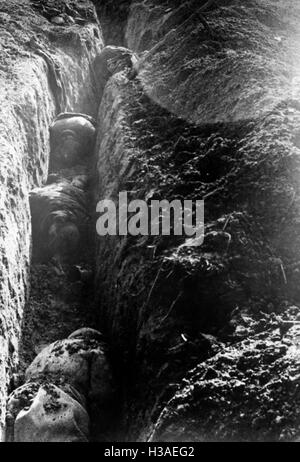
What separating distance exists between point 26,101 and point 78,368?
186 inches

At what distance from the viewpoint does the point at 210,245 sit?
5539mm

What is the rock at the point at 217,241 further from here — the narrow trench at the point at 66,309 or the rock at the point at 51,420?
the rock at the point at 51,420

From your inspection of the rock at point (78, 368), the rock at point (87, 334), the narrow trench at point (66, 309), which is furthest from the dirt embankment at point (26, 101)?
the rock at point (87, 334)

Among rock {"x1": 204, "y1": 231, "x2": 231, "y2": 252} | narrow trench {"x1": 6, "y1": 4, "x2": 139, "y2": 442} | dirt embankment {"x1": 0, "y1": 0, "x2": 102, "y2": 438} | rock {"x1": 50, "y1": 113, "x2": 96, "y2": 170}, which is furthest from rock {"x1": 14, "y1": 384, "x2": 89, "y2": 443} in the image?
rock {"x1": 50, "y1": 113, "x2": 96, "y2": 170}

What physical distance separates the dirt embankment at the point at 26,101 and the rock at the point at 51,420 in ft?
0.85

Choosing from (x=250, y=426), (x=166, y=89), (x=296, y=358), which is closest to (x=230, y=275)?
(x=296, y=358)

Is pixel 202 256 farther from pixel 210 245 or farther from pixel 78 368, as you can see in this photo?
pixel 78 368

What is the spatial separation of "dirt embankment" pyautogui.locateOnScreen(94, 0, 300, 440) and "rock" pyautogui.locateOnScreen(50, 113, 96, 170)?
0.55m

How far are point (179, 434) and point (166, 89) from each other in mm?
6253

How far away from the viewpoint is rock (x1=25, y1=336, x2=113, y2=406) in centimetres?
532

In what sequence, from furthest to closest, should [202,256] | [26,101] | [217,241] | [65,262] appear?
[26,101], [65,262], [217,241], [202,256]

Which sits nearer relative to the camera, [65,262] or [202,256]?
[202,256]

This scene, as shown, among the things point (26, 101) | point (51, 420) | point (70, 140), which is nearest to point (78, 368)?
point (51, 420)

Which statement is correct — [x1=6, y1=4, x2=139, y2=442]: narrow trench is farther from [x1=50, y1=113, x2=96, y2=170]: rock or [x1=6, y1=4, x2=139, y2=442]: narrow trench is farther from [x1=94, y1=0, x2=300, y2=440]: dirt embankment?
[x1=94, y1=0, x2=300, y2=440]: dirt embankment
